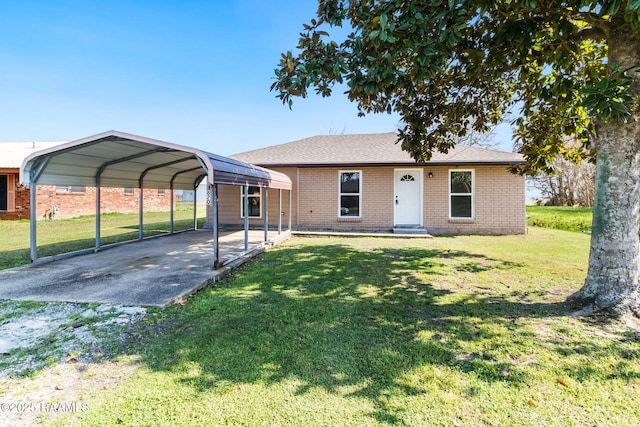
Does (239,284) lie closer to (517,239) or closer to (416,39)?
(416,39)

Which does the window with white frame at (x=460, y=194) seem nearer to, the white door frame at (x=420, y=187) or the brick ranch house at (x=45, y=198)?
the white door frame at (x=420, y=187)

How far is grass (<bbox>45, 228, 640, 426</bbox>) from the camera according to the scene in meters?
2.20

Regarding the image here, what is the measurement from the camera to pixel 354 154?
13.2 m

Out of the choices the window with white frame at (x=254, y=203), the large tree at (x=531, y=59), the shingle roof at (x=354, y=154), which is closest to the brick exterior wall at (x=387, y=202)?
the window with white frame at (x=254, y=203)

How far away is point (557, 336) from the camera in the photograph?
133 inches

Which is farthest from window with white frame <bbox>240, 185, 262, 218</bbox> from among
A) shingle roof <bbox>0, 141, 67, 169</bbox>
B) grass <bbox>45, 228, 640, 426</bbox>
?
shingle roof <bbox>0, 141, 67, 169</bbox>

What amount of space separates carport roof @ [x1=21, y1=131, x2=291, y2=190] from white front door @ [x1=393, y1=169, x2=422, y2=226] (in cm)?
477

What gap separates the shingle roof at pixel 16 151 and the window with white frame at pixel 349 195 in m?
12.5

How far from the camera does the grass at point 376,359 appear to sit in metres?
2.20

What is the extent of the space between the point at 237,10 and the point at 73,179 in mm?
6972

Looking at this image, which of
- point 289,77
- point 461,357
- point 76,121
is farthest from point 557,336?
point 76,121

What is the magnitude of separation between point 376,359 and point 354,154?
11034 mm

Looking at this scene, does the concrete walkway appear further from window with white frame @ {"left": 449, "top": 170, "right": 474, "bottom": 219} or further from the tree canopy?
window with white frame @ {"left": 449, "top": 170, "right": 474, "bottom": 219}

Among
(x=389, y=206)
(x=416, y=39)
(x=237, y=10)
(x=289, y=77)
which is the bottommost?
(x=389, y=206)
